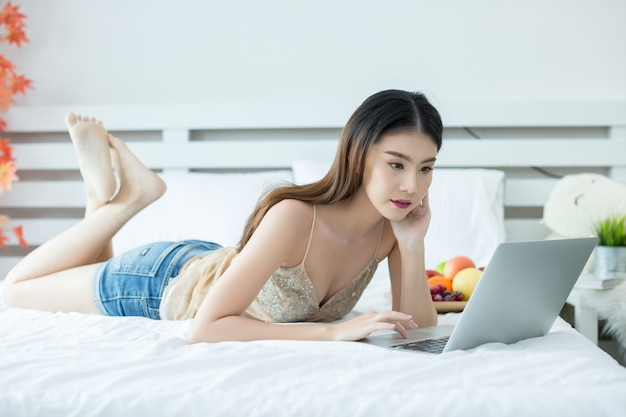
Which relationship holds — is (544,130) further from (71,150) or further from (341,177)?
(71,150)

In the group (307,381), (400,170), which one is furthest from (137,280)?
(307,381)

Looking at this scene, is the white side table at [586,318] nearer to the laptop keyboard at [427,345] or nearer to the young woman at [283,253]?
the young woman at [283,253]

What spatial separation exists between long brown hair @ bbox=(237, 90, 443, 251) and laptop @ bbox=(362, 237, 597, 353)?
1.18ft

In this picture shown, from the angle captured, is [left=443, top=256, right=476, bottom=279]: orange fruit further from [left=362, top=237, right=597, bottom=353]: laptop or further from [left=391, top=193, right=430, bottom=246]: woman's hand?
[left=362, top=237, right=597, bottom=353]: laptop

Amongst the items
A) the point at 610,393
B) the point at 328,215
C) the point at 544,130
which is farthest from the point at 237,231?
the point at 610,393

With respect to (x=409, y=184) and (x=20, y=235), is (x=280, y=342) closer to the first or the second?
(x=409, y=184)

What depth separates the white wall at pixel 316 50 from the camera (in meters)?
3.05

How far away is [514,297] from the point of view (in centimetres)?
126

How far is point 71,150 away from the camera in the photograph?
315cm

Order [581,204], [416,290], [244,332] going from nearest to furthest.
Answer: [244,332] < [416,290] < [581,204]

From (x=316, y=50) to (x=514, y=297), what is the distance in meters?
2.09

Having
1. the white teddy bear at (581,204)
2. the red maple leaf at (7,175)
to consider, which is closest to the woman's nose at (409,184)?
the white teddy bear at (581,204)

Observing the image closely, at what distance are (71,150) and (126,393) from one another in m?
2.30

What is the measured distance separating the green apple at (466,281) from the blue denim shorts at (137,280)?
0.76m
